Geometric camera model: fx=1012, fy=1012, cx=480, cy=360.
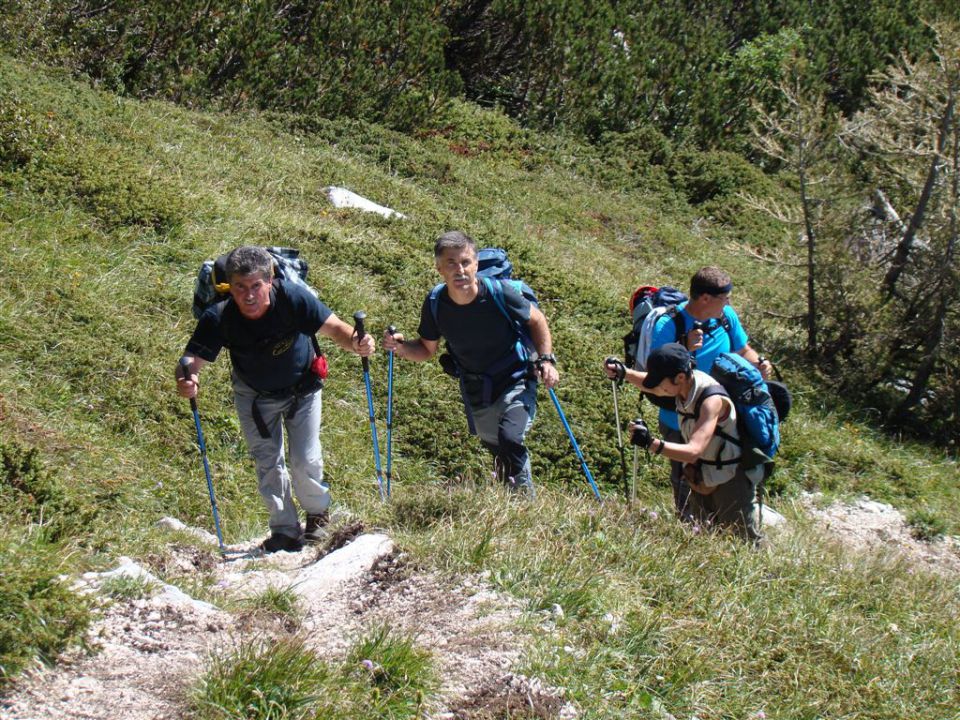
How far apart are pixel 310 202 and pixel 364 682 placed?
9858mm

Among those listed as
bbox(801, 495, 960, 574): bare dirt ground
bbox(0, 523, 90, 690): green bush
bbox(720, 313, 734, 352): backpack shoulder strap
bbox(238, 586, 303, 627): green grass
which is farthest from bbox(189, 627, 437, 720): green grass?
bbox(801, 495, 960, 574): bare dirt ground

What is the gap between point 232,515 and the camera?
21.5ft

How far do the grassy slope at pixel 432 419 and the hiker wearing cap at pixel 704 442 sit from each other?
Result: 0.31 m

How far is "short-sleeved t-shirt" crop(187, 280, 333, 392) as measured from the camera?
518cm

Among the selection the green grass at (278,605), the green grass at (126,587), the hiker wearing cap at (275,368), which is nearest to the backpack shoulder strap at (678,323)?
the hiker wearing cap at (275,368)

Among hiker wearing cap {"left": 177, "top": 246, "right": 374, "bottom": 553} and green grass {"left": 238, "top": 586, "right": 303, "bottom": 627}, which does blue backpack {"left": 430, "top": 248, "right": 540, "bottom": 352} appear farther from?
green grass {"left": 238, "top": 586, "right": 303, "bottom": 627}

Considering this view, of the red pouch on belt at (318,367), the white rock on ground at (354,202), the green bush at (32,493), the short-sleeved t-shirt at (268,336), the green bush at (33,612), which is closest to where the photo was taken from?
the green bush at (33,612)

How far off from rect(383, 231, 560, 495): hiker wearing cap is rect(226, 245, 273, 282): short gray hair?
0.98 metres

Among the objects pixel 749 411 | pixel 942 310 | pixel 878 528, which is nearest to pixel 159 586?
pixel 749 411

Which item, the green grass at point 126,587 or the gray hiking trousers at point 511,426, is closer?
the green grass at point 126,587

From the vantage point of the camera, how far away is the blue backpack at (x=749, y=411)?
17.2 feet

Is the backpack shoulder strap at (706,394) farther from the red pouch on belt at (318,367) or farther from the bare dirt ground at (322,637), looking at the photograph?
the red pouch on belt at (318,367)

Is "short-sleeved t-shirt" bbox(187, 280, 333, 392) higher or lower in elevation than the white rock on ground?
higher

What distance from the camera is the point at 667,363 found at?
506 cm
